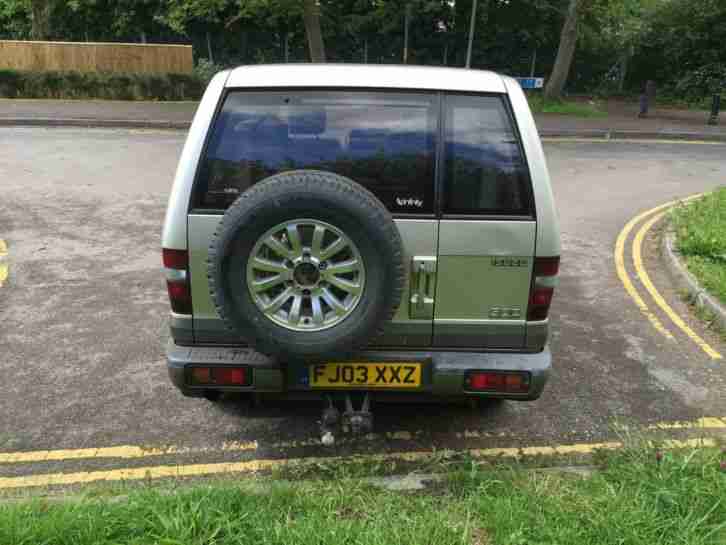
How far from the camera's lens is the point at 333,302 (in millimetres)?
3062

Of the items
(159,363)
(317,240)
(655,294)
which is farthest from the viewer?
(655,294)

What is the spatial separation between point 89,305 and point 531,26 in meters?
23.6

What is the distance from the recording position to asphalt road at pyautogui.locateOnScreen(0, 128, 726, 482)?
387 centimetres

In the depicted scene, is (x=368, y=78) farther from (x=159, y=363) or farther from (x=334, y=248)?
(x=159, y=363)

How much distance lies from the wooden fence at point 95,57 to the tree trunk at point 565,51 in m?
12.0

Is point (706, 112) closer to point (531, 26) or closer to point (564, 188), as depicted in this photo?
point (531, 26)

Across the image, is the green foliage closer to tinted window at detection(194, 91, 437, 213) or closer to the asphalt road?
the asphalt road

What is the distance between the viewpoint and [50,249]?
707 cm

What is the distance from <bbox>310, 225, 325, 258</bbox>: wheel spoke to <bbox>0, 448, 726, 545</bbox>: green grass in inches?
46.5

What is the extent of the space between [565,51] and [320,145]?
19394mm

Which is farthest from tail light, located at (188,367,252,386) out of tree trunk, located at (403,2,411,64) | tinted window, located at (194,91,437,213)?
tree trunk, located at (403,2,411,64)

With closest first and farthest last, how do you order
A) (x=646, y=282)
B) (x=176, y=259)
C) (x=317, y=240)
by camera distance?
(x=317, y=240), (x=176, y=259), (x=646, y=282)

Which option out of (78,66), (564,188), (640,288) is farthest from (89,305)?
(78,66)

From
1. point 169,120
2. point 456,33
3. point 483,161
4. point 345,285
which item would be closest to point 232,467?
point 345,285
